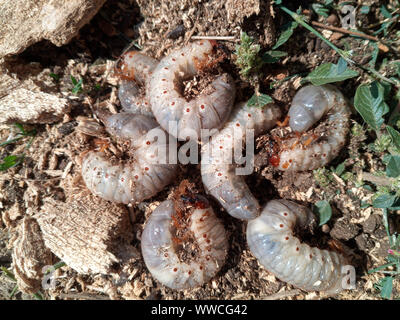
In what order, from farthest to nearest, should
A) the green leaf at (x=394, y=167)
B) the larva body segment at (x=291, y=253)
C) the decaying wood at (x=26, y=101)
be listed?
the decaying wood at (x=26, y=101) → the larva body segment at (x=291, y=253) → the green leaf at (x=394, y=167)

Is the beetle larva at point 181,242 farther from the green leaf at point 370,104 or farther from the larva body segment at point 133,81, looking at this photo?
the green leaf at point 370,104

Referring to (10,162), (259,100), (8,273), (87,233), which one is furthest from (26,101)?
(259,100)

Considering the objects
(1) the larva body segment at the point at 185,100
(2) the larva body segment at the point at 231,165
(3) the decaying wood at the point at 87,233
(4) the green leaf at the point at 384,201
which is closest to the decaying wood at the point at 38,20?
(1) the larva body segment at the point at 185,100

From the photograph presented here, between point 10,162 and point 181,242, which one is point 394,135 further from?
point 10,162

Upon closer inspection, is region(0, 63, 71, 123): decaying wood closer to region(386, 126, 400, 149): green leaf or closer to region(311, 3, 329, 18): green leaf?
region(311, 3, 329, 18): green leaf

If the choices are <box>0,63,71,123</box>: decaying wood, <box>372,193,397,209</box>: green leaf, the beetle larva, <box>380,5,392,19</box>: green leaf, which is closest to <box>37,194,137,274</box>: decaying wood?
the beetle larva

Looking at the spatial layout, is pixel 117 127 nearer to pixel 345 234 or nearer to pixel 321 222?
pixel 321 222
